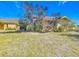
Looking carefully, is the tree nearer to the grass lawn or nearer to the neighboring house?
the grass lawn

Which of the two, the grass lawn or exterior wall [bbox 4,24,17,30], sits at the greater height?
exterior wall [bbox 4,24,17,30]

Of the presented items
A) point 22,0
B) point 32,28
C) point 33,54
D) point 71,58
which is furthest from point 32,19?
point 71,58

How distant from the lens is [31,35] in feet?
5.22

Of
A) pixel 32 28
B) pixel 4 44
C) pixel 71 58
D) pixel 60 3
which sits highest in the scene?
pixel 60 3

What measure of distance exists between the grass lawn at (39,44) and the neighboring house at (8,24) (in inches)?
2.5

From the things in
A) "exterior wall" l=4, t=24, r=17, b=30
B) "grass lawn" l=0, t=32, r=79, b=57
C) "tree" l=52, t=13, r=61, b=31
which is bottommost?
"grass lawn" l=0, t=32, r=79, b=57

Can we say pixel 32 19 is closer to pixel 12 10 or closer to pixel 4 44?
pixel 12 10

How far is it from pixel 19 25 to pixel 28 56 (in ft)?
0.98

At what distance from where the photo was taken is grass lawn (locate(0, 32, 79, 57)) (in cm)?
153

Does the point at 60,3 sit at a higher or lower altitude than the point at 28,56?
higher

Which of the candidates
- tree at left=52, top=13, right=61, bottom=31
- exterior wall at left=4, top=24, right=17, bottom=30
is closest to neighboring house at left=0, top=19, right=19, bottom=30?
exterior wall at left=4, top=24, right=17, bottom=30

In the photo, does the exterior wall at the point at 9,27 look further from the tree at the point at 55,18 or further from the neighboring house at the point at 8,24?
the tree at the point at 55,18

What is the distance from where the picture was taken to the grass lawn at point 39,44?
5.02 ft

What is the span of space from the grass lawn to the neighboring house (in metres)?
0.06
